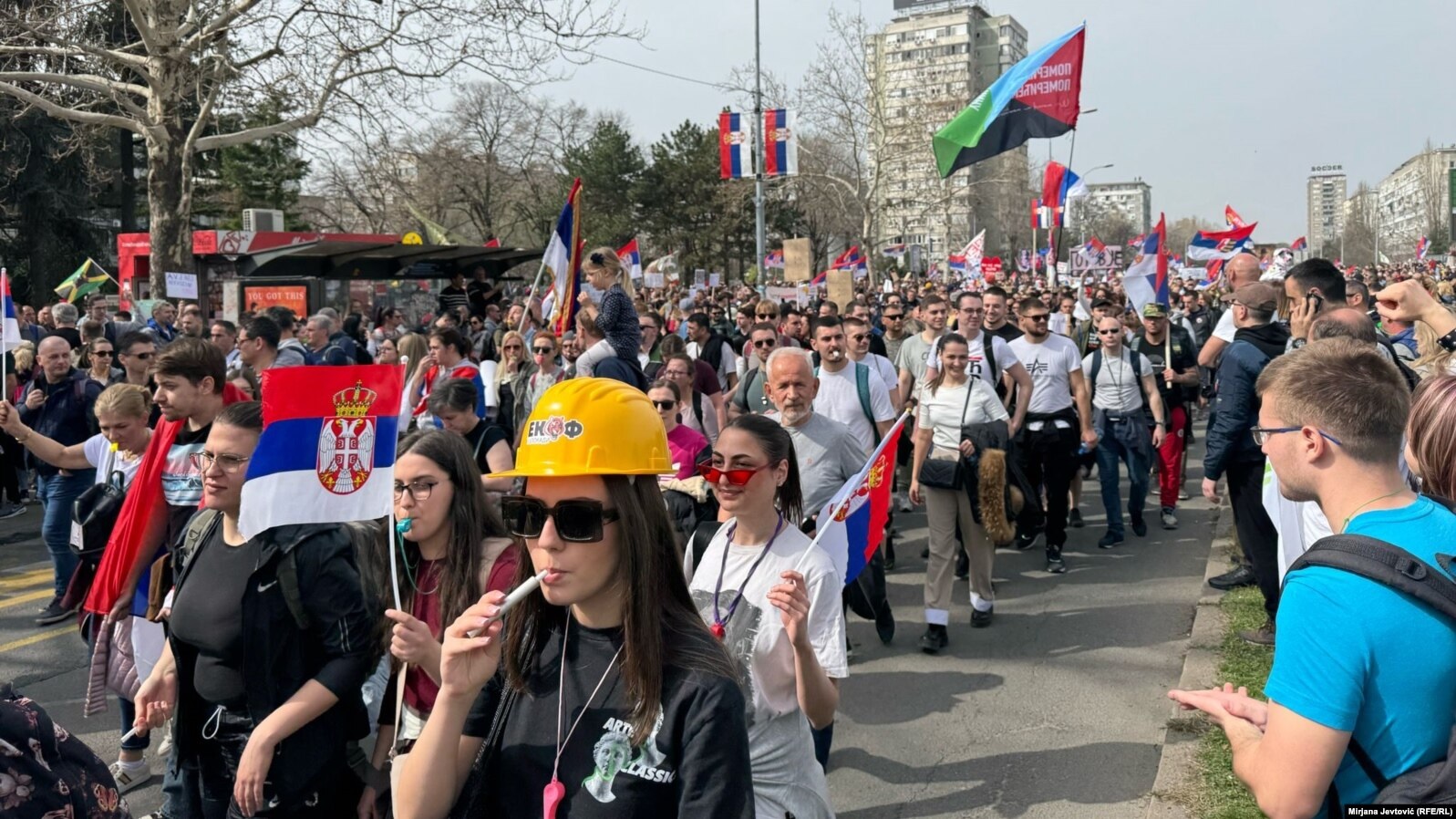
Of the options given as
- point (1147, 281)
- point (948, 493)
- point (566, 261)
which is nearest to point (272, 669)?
point (948, 493)

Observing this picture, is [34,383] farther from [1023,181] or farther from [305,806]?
[1023,181]

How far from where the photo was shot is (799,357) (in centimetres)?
562

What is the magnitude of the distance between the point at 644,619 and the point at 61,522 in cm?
731

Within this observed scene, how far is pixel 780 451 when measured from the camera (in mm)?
3789

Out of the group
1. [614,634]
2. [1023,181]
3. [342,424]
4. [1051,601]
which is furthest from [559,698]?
[1023,181]

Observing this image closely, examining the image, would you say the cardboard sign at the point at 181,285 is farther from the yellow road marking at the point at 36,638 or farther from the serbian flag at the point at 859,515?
the serbian flag at the point at 859,515

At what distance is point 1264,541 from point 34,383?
1019 cm

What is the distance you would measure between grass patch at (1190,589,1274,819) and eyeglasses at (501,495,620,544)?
91.2 inches

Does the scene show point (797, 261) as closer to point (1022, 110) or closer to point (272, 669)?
point (1022, 110)

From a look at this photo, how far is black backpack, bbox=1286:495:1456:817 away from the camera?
1998mm

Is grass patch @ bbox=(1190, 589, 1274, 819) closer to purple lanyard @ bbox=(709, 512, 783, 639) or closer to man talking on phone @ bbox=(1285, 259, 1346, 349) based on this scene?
purple lanyard @ bbox=(709, 512, 783, 639)

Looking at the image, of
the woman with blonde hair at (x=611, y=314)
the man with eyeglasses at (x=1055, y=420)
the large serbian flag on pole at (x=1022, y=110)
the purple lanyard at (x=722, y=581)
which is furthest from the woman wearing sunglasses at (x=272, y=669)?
the large serbian flag on pole at (x=1022, y=110)

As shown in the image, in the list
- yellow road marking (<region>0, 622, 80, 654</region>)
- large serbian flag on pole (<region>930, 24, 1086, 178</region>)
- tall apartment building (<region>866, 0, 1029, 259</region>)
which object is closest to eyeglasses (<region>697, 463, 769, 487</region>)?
yellow road marking (<region>0, 622, 80, 654</region>)

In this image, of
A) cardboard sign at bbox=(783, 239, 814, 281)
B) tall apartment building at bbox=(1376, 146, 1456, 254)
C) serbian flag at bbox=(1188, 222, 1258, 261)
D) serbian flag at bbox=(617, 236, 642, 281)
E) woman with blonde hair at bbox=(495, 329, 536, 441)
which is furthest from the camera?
tall apartment building at bbox=(1376, 146, 1456, 254)
